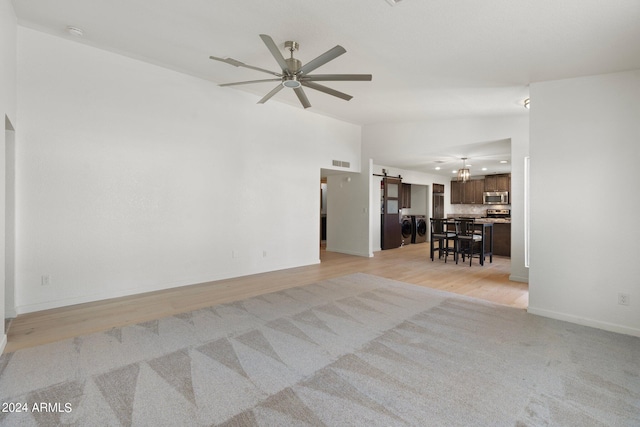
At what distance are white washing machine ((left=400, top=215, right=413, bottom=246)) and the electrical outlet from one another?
618 centimetres

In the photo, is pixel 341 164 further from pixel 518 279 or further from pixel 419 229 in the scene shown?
pixel 419 229

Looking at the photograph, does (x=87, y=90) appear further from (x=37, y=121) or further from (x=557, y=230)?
(x=557, y=230)

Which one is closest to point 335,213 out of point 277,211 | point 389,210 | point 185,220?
point 389,210

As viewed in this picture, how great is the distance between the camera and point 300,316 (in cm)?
328

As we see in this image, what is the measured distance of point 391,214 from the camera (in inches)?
342

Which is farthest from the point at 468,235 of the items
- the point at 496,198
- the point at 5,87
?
the point at 5,87

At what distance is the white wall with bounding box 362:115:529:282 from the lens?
200 inches

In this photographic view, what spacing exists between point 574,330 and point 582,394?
4.50 ft

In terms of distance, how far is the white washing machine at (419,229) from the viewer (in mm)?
9872

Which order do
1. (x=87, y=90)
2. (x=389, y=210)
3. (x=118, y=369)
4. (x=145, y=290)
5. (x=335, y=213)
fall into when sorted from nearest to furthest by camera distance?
(x=118, y=369), (x=87, y=90), (x=145, y=290), (x=335, y=213), (x=389, y=210)

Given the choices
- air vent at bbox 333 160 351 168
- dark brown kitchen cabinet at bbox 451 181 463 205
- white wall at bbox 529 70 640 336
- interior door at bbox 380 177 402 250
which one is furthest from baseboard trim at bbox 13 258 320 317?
dark brown kitchen cabinet at bbox 451 181 463 205

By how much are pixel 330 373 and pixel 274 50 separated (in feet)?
8.73

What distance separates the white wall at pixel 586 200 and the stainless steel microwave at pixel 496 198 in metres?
7.25

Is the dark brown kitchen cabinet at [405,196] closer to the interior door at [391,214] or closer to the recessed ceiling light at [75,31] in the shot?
the interior door at [391,214]
